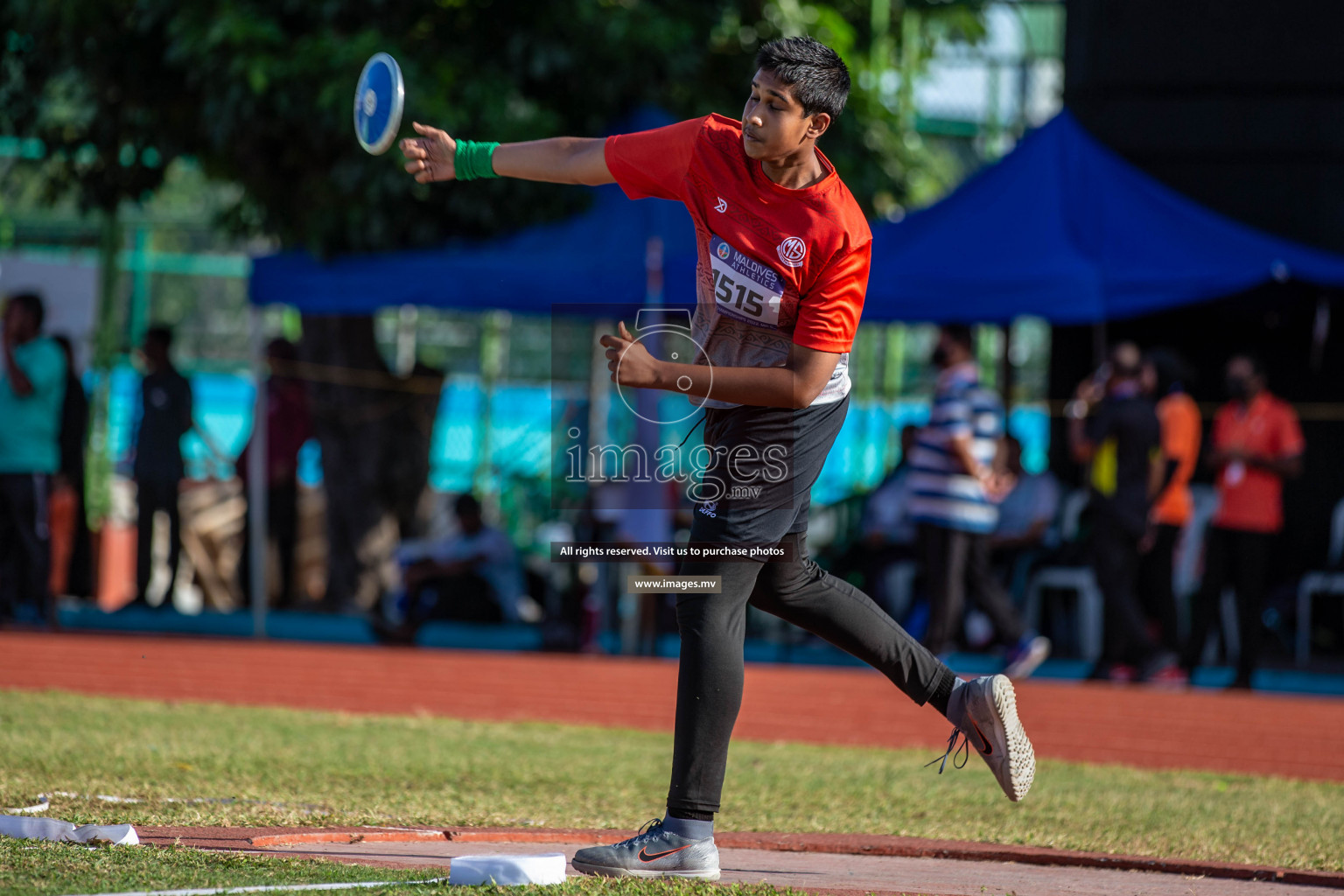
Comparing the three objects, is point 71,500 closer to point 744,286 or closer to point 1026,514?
point 1026,514

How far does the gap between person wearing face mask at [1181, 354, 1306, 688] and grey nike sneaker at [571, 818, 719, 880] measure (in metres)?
7.29

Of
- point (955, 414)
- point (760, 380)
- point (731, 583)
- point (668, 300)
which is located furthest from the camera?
point (668, 300)

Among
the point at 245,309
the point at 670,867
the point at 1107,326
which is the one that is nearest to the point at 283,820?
the point at 670,867

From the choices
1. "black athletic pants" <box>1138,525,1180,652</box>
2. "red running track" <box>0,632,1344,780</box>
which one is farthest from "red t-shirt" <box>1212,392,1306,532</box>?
"red running track" <box>0,632,1344,780</box>

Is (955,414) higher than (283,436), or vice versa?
(955,414)

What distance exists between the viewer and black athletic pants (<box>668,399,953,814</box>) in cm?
383

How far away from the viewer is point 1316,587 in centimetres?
1198

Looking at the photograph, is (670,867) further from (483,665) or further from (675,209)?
(675,209)

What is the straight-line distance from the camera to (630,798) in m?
5.62

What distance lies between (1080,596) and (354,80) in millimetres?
6166

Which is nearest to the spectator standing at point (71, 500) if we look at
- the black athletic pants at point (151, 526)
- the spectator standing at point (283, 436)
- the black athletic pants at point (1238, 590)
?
the black athletic pants at point (151, 526)

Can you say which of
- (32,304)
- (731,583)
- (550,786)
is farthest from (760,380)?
(32,304)

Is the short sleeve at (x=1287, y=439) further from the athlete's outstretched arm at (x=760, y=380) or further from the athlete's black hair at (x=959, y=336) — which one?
the athlete's outstretched arm at (x=760, y=380)

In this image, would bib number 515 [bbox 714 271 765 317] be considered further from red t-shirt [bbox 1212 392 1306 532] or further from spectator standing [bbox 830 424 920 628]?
spectator standing [bbox 830 424 920 628]
